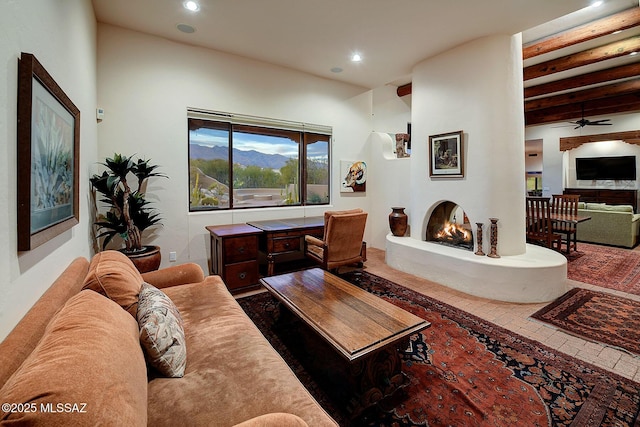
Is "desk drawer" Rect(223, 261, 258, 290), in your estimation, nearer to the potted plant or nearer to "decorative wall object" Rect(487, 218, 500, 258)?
the potted plant

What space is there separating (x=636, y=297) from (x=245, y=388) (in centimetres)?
429

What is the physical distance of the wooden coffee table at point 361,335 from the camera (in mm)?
1587

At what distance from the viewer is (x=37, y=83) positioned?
127cm

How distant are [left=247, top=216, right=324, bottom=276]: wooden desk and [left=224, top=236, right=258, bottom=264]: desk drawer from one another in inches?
7.5

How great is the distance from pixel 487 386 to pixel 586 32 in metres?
4.57

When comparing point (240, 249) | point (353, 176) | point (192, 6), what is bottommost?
point (240, 249)

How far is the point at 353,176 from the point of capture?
209 inches

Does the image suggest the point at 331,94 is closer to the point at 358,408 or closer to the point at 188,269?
the point at 188,269

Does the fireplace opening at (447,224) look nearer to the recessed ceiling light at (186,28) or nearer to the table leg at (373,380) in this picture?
the table leg at (373,380)

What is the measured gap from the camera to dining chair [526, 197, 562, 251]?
452 cm

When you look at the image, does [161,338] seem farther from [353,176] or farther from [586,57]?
[586,57]

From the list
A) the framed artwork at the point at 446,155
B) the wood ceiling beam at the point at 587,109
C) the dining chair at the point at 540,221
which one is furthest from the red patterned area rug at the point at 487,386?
the wood ceiling beam at the point at 587,109

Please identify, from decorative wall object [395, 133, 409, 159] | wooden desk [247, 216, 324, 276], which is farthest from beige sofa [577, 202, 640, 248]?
wooden desk [247, 216, 324, 276]

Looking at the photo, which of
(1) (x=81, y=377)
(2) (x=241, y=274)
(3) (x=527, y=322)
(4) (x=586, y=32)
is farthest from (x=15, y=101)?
(4) (x=586, y=32)
